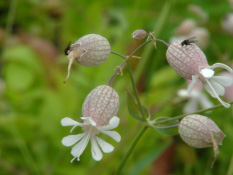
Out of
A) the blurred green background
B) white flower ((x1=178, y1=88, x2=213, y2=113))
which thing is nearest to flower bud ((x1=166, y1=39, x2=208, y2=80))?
the blurred green background

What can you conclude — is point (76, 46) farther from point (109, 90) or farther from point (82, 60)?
point (109, 90)

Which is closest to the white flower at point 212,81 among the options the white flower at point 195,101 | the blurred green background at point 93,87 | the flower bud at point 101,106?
the flower bud at point 101,106

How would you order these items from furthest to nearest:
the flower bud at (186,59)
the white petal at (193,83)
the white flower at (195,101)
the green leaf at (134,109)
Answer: the white flower at (195,101) → the green leaf at (134,109) → the flower bud at (186,59) → the white petal at (193,83)

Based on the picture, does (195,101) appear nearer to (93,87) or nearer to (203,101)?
(203,101)

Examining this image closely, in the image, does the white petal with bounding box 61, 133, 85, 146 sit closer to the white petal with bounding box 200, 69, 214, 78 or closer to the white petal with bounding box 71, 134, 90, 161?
the white petal with bounding box 71, 134, 90, 161

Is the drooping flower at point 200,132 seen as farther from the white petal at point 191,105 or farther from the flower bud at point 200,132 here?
the white petal at point 191,105

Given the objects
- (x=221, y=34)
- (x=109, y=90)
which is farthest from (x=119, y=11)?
(x=109, y=90)

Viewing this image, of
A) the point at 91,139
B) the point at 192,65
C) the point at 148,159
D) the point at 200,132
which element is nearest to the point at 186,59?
the point at 192,65
